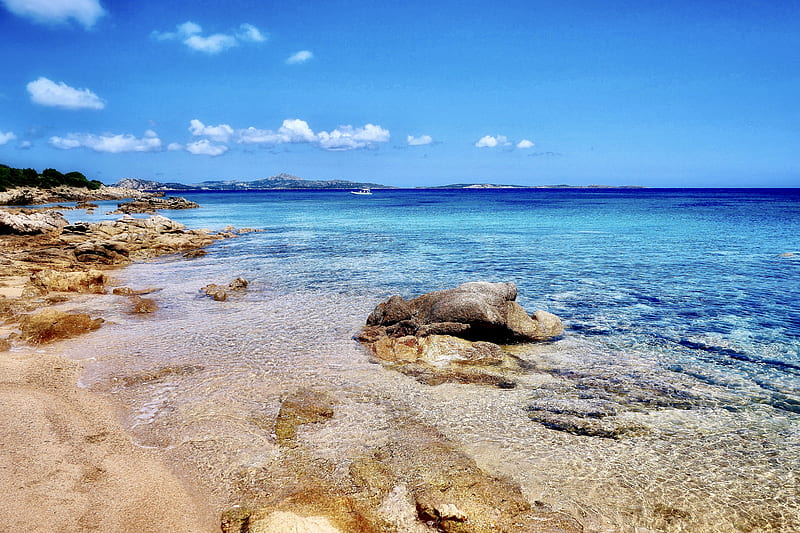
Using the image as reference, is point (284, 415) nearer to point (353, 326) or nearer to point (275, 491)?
point (275, 491)

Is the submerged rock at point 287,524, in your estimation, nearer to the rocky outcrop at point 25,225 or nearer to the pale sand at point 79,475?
the pale sand at point 79,475

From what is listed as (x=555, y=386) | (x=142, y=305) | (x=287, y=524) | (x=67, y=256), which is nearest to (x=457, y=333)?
(x=555, y=386)

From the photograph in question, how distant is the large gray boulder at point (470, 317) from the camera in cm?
1176

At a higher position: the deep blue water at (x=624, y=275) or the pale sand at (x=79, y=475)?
the deep blue water at (x=624, y=275)

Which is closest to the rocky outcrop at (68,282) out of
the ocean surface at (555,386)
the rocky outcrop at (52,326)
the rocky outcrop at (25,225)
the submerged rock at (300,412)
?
the ocean surface at (555,386)

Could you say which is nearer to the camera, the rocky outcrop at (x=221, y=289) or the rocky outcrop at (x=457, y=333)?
the rocky outcrop at (x=457, y=333)

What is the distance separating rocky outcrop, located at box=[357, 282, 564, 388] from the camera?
10.2 m

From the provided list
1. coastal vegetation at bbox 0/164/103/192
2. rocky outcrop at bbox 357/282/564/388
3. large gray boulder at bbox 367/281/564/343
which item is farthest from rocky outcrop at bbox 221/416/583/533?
coastal vegetation at bbox 0/164/103/192

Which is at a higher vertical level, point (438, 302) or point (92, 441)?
point (438, 302)

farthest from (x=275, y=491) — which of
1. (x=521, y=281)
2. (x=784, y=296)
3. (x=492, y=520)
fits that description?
(x=784, y=296)

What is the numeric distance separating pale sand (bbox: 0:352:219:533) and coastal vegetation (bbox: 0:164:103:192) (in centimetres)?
9352

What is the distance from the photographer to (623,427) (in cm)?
777

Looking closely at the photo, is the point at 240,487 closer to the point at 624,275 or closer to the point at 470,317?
the point at 470,317

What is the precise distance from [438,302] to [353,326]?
8.75 ft
